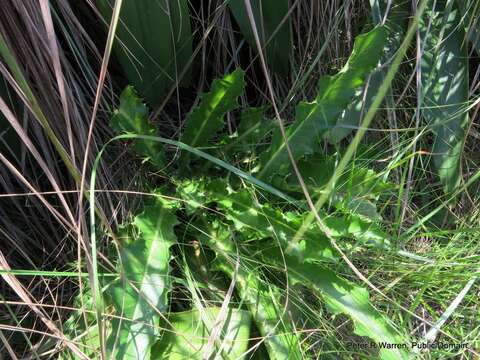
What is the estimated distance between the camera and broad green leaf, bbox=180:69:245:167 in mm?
818

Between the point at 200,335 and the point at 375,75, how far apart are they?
0.54 metres

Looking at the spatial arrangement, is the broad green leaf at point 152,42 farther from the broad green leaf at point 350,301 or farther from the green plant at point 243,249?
the broad green leaf at point 350,301

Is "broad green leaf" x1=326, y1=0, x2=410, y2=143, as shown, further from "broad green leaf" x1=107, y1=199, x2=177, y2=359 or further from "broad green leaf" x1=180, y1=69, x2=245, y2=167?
"broad green leaf" x1=107, y1=199, x2=177, y2=359

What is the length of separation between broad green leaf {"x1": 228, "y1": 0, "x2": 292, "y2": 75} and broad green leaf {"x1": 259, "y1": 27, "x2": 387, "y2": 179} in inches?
5.9

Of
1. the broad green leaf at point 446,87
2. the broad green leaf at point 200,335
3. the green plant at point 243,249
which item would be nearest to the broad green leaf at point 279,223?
the green plant at point 243,249

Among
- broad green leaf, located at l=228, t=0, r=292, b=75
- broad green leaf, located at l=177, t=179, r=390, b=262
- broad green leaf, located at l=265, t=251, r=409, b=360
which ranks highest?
broad green leaf, located at l=228, t=0, r=292, b=75

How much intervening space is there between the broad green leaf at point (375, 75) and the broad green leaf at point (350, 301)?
22 centimetres

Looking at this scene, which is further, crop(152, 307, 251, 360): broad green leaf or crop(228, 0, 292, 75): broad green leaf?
crop(228, 0, 292, 75): broad green leaf

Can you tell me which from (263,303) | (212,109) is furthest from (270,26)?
(263,303)

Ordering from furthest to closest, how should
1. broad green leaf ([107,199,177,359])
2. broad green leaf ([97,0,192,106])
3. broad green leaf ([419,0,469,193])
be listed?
broad green leaf ([419,0,469,193])
broad green leaf ([97,0,192,106])
broad green leaf ([107,199,177,359])

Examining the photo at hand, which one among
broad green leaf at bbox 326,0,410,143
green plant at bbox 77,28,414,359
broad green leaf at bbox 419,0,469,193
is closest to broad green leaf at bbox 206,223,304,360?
green plant at bbox 77,28,414,359

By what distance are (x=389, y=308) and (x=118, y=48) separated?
0.63m

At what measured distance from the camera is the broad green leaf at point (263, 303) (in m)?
0.76

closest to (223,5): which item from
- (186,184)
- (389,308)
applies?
(186,184)
